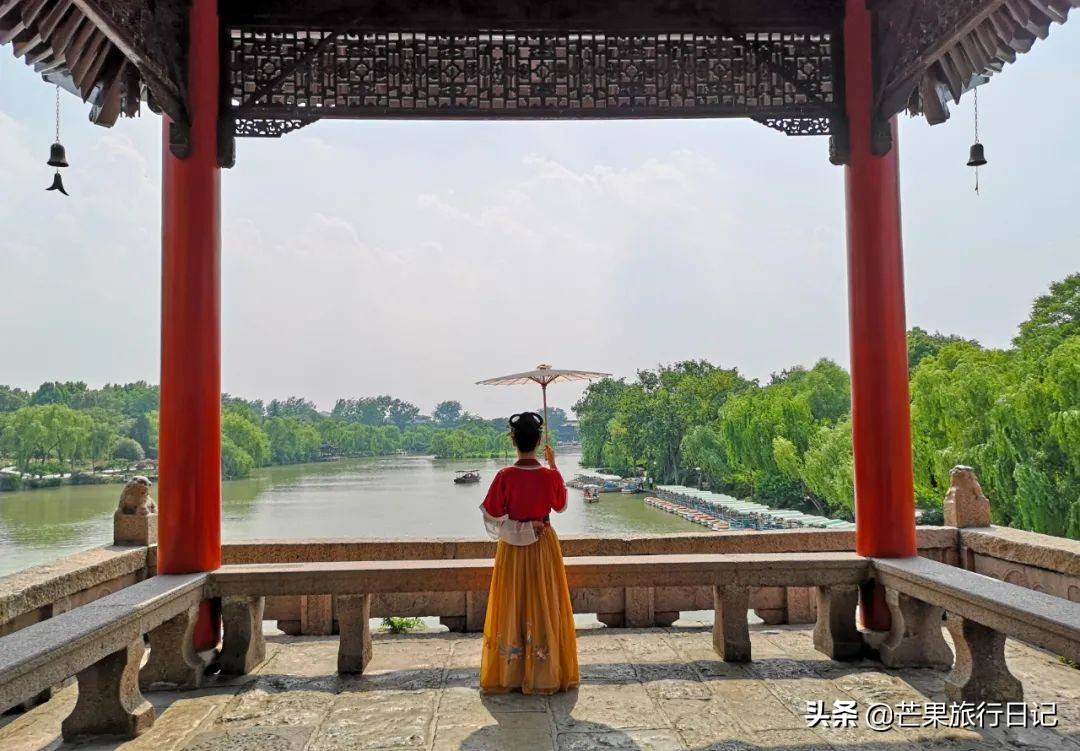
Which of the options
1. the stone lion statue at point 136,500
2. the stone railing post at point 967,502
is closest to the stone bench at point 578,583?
the stone lion statue at point 136,500

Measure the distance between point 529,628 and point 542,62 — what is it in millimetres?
3418

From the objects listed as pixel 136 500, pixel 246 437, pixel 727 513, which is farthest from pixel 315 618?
pixel 246 437

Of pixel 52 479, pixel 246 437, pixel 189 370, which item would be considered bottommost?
pixel 52 479

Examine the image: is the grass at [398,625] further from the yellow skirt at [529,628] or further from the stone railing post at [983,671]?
A: the stone railing post at [983,671]

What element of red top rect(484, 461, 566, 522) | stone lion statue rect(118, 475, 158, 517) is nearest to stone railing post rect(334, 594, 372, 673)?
red top rect(484, 461, 566, 522)

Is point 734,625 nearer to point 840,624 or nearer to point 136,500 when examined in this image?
point 840,624

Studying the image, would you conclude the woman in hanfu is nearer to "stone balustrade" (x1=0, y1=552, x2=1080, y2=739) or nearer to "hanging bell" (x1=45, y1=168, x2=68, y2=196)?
"stone balustrade" (x1=0, y1=552, x2=1080, y2=739)

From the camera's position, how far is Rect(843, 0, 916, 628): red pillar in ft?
14.6

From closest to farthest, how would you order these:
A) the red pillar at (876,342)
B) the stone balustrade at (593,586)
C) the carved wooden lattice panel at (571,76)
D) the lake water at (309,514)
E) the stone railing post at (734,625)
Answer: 1. the stone balustrade at (593,586)
2. the stone railing post at (734,625)
3. the red pillar at (876,342)
4. the carved wooden lattice panel at (571,76)
5. the lake water at (309,514)

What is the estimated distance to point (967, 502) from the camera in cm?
550

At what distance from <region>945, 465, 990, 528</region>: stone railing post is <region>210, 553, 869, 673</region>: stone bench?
5.12 feet

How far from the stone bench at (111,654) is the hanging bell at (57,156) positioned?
2.34 meters

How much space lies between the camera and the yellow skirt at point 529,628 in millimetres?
3756

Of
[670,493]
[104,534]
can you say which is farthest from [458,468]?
[104,534]
